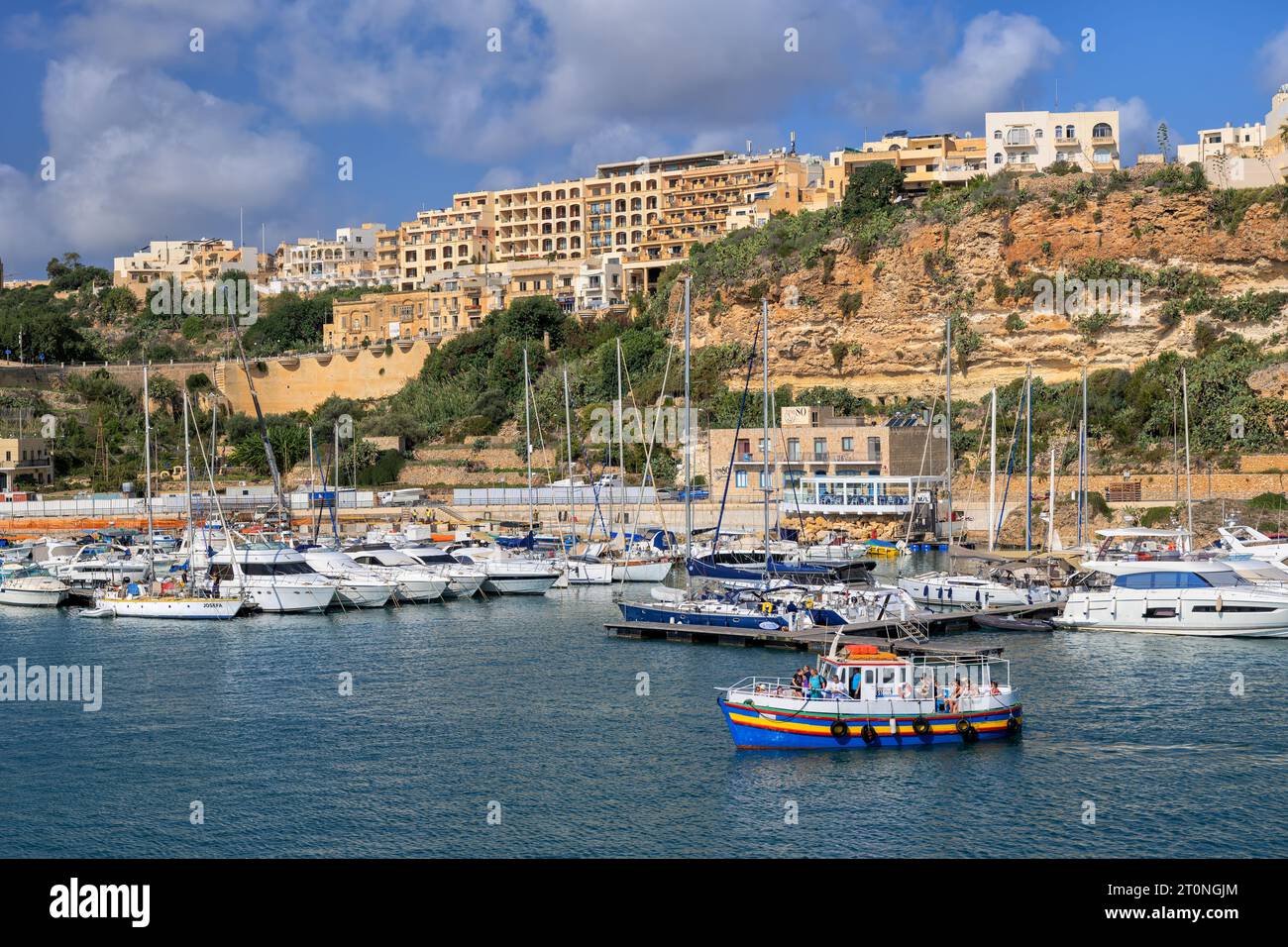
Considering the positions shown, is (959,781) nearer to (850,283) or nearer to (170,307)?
(850,283)

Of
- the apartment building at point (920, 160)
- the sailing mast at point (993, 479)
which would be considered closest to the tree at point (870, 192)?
the apartment building at point (920, 160)

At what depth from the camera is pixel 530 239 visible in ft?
296

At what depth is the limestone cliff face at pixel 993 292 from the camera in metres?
55.3

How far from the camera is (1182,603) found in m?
27.6

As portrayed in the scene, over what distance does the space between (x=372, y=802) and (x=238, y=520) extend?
1392 inches

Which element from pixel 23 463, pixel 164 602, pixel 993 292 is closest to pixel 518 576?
pixel 164 602

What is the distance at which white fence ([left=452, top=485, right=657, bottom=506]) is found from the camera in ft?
158

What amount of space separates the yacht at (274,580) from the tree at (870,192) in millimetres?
37922

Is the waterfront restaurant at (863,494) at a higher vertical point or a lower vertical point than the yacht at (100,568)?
higher

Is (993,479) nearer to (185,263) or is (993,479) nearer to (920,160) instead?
(920,160)

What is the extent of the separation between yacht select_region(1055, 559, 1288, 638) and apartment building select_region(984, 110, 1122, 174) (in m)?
38.9

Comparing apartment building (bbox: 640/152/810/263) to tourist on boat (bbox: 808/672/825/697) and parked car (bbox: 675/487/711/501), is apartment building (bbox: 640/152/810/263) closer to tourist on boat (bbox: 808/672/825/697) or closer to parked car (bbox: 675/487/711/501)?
parked car (bbox: 675/487/711/501)

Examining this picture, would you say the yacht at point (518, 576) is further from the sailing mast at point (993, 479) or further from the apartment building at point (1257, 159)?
the apartment building at point (1257, 159)

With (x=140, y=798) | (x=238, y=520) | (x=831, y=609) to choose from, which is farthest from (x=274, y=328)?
(x=140, y=798)
